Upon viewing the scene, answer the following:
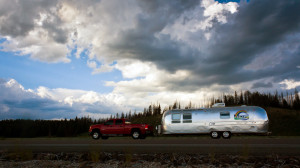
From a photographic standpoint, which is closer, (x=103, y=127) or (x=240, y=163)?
(x=240, y=163)

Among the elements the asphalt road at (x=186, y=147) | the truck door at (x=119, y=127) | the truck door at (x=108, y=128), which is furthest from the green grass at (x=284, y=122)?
the truck door at (x=108, y=128)

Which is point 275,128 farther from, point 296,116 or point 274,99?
point 274,99

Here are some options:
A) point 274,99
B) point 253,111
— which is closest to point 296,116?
point 274,99

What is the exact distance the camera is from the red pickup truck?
22.4m

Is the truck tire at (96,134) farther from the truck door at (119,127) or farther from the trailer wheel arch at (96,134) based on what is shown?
the truck door at (119,127)

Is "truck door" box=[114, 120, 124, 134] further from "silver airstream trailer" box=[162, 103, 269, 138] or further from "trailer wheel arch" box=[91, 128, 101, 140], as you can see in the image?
"silver airstream trailer" box=[162, 103, 269, 138]

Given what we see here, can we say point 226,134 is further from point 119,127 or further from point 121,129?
point 119,127

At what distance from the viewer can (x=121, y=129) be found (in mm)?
23016

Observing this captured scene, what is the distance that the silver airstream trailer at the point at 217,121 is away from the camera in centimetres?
2138

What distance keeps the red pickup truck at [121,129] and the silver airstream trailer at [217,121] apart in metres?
2.02

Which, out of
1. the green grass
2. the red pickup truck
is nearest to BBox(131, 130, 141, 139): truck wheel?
the red pickup truck

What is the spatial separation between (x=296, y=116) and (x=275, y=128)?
464 centimetres

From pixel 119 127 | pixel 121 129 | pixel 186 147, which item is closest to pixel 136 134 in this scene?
pixel 121 129

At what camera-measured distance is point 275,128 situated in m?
39.7
